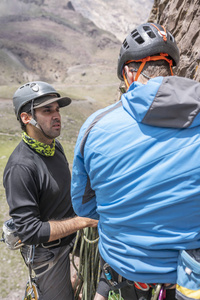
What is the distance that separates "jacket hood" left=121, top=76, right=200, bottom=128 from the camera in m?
1.18

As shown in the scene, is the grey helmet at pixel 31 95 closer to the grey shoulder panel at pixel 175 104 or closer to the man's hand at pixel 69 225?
the man's hand at pixel 69 225

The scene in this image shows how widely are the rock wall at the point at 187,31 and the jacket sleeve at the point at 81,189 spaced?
8.17ft

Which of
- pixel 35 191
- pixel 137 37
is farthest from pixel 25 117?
pixel 137 37

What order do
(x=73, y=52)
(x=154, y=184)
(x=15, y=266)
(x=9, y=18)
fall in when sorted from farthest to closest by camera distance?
(x=9, y=18) < (x=73, y=52) < (x=15, y=266) < (x=154, y=184)

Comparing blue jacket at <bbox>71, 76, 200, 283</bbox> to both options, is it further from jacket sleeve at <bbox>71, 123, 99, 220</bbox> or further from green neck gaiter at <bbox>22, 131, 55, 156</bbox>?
green neck gaiter at <bbox>22, 131, 55, 156</bbox>

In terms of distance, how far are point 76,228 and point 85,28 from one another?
309ft

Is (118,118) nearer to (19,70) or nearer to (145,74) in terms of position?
(145,74)

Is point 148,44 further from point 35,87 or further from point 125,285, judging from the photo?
point 35,87

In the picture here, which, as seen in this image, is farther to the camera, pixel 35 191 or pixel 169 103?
pixel 35 191

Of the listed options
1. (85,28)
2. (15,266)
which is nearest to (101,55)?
(85,28)

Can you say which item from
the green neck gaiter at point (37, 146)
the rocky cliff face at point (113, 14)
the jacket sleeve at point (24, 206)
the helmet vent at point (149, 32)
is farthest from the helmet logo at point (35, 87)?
the rocky cliff face at point (113, 14)

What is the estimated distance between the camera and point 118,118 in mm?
1393

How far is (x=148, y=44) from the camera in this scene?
5.40 ft

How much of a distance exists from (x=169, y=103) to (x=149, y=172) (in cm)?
39
